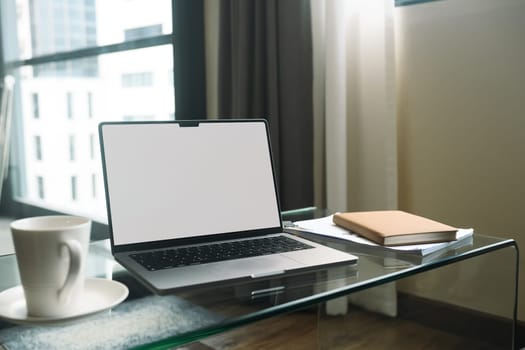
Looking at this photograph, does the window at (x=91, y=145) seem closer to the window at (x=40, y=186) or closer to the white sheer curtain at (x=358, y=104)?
the window at (x=40, y=186)

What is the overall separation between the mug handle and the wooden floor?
48.0 inches

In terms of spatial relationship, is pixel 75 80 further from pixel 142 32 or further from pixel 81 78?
pixel 142 32

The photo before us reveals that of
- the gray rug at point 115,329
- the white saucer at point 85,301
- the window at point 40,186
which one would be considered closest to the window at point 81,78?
the window at point 40,186

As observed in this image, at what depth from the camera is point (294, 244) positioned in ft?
3.37

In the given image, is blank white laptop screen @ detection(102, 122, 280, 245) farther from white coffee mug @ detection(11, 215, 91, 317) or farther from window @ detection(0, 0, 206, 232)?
window @ detection(0, 0, 206, 232)

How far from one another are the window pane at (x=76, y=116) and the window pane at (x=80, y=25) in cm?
7

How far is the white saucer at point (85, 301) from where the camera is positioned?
0.69 metres

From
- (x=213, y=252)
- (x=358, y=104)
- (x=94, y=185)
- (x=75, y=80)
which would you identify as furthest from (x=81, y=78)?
(x=213, y=252)

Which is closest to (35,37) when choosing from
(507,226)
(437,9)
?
(437,9)

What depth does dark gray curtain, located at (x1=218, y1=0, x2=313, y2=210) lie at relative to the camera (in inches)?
90.4

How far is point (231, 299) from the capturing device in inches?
30.2

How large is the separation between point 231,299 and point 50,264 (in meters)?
0.24

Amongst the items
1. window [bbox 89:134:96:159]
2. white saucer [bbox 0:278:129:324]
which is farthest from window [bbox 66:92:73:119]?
white saucer [bbox 0:278:129:324]

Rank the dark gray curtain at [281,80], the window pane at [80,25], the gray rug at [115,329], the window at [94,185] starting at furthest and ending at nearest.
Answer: the window at [94,185] < the window pane at [80,25] < the dark gray curtain at [281,80] < the gray rug at [115,329]
